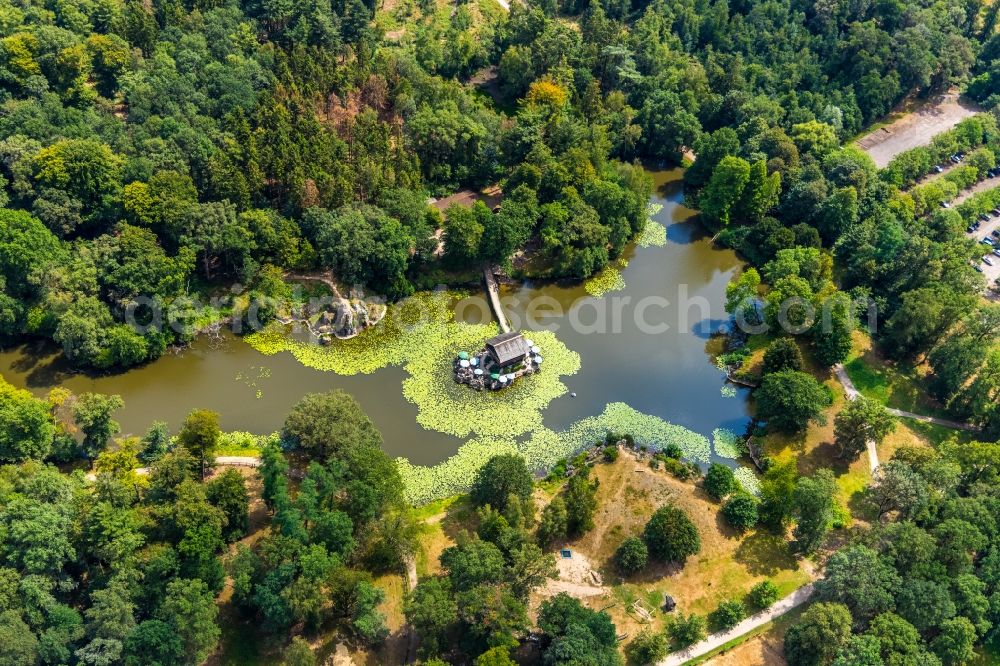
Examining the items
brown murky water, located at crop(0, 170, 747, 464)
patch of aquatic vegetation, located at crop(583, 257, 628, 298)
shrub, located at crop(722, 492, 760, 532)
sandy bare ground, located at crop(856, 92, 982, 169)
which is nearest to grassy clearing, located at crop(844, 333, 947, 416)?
brown murky water, located at crop(0, 170, 747, 464)

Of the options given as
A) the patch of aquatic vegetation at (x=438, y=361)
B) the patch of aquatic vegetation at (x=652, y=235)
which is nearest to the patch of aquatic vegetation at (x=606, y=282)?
the patch of aquatic vegetation at (x=652, y=235)

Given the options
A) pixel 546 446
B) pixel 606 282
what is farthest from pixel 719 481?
pixel 606 282

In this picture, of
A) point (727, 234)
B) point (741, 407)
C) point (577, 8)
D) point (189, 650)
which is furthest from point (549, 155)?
point (189, 650)

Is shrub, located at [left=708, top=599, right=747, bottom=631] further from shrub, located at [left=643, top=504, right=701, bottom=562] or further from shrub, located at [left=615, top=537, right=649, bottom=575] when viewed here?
shrub, located at [left=615, top=537, right=649, bottom=575]

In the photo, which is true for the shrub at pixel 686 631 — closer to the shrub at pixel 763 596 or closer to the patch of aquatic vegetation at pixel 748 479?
the shrub at pixel 763 596

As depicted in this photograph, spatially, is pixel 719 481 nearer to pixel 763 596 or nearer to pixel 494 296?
pixel 763 596

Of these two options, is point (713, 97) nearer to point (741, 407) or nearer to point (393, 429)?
point (741, 407)
